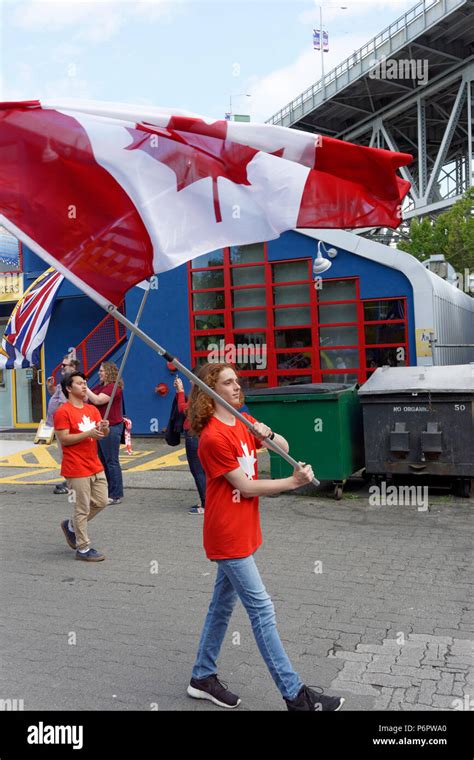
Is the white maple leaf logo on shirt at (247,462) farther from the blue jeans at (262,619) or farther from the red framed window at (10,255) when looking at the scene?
the red framed window at (10,255)

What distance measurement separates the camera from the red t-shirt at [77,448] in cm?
637

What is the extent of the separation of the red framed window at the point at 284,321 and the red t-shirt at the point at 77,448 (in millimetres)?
8359

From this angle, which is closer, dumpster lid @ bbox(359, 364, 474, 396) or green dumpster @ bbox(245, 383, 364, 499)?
dumpster lid @ bbox(359, 364, 474, 396)

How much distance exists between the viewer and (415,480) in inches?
372

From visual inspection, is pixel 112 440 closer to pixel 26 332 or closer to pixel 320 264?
pixel 26 332

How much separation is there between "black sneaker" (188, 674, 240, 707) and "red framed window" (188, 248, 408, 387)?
1066 centimetres

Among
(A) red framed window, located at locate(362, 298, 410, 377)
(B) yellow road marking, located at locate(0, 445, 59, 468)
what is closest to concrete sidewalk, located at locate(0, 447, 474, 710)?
(B) yellow road marking, located at locate(0, 445, 59, 468)

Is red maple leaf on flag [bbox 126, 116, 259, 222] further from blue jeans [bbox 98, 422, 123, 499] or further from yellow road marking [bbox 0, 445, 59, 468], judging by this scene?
yellow road marking [bbox 0, 445, 59, 468]

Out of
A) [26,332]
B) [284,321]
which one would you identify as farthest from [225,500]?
[284,321]

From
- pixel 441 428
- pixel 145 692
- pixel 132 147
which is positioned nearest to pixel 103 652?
pixel 145 692

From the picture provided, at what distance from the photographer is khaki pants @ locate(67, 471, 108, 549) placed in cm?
644

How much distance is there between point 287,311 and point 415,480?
617 centimetres

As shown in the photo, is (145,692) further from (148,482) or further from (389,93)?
(389,93)

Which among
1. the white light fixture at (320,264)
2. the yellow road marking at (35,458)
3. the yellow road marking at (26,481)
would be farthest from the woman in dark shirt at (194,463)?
the white light fixture at (320,264)
